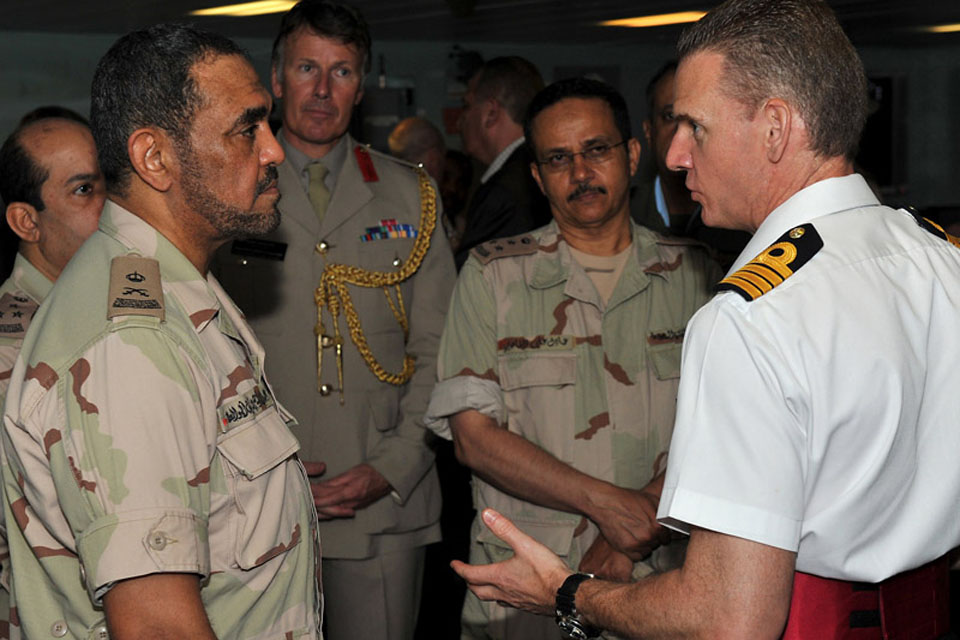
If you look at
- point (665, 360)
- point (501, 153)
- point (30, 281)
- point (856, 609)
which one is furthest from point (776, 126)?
point (501, 153)

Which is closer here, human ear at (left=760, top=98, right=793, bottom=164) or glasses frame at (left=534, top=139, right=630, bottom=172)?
human ear at (left=760, top=98, right=793, bottom=164)

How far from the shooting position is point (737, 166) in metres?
1.43

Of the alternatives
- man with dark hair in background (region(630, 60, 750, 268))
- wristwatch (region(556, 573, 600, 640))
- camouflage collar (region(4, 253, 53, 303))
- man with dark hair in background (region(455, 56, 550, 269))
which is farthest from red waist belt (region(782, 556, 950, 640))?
man with dark hair in background (region(455, 56, 550, 269))

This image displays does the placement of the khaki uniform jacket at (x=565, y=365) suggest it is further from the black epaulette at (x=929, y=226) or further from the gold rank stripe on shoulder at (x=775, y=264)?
the gold rank stripe on shoulder at (x=775, y=264)

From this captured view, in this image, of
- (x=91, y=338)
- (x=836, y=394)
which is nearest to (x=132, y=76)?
(x=91, y=338)

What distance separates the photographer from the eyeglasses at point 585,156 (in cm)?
246

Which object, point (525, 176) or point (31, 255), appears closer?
point (31, 255)

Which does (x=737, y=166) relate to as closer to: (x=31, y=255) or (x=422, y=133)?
(x=31, y=255)

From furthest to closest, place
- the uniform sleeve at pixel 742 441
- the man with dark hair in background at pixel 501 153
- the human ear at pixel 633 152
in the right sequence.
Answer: the man with dark hair in background at pixel 501 153 < the human ear at pixel 633 152 < the uniform sleeve at pixel 742 441

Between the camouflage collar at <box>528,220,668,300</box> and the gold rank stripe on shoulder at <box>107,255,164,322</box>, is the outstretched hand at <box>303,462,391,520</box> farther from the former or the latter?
the gold rank stripe on shoulder at <box>107,255,164,322</box>

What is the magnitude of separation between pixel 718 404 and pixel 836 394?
0.14m

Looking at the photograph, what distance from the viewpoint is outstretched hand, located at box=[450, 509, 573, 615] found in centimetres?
159

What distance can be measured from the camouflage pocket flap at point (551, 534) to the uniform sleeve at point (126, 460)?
105cm

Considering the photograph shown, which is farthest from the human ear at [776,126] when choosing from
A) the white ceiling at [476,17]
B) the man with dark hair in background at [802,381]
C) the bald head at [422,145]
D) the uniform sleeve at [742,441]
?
the bald head at [422,145]
